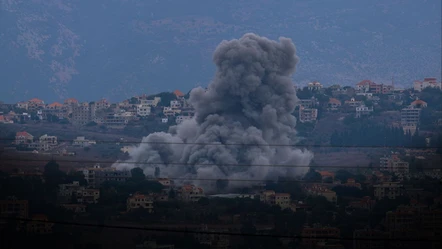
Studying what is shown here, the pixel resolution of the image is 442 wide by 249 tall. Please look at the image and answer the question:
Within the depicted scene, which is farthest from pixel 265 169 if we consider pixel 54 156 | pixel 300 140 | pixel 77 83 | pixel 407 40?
pixel 407 40

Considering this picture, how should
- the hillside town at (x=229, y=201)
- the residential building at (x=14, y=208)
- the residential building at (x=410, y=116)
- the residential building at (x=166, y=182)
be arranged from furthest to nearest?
the residential building at (x=410, y=116) → the residential building at (x=166, y=182) → the residential building at (x=14, y=208) → the hillside town at (x=229, y=201)

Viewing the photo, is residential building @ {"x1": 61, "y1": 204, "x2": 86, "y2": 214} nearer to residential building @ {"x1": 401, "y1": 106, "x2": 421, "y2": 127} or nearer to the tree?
the tree

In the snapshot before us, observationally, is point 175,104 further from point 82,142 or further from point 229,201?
point 229,201

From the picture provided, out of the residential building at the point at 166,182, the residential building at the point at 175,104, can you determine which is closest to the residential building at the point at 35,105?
the residential building at the point at 175,104

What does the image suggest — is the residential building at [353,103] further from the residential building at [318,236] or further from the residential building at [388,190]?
the residential building at [318,236]

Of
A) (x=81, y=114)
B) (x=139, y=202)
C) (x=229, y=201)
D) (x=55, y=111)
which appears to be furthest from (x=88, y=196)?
(x=55, y=111)

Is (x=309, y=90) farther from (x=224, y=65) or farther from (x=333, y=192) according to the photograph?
(x=333, y=192)

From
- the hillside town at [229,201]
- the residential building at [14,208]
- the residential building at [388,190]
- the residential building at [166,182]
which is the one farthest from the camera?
the residential building at [166,182]
